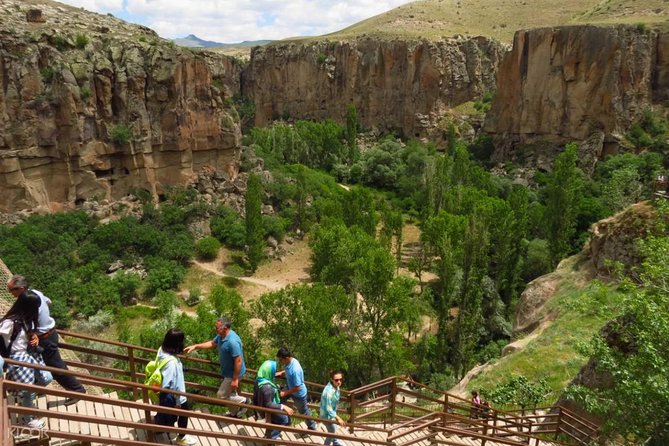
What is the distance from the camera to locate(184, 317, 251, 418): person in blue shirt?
8797 millimetres

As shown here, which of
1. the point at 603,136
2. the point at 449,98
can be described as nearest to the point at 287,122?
the point at 449,98

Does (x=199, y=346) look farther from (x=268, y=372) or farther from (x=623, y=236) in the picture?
(x=623, y=236)

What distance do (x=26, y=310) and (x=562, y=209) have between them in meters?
36.1

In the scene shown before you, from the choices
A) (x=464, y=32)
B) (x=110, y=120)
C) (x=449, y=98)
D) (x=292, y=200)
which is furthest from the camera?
(x=464, y=32)

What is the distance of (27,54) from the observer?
35125 millimetres

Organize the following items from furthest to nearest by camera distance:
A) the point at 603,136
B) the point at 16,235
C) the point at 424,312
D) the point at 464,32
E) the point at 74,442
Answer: the point at 464,32
the point at 603,136
the point at 16,235
the point at 424,312
the point at 74,442

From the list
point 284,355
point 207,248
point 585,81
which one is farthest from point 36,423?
point 585,81

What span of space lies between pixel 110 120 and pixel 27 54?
657 centimetres

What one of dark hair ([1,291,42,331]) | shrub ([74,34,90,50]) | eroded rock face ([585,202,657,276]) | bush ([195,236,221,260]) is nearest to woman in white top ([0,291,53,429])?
dark hair ([1,291,42,331])

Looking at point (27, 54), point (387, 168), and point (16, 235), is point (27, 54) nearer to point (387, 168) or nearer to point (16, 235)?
point (16, 235)

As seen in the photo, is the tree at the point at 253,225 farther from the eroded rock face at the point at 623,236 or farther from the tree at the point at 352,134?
the tree at the point at 352,134

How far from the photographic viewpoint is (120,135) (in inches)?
1521

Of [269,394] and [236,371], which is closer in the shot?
[269,394]

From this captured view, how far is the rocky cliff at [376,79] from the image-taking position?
75.8 meters
